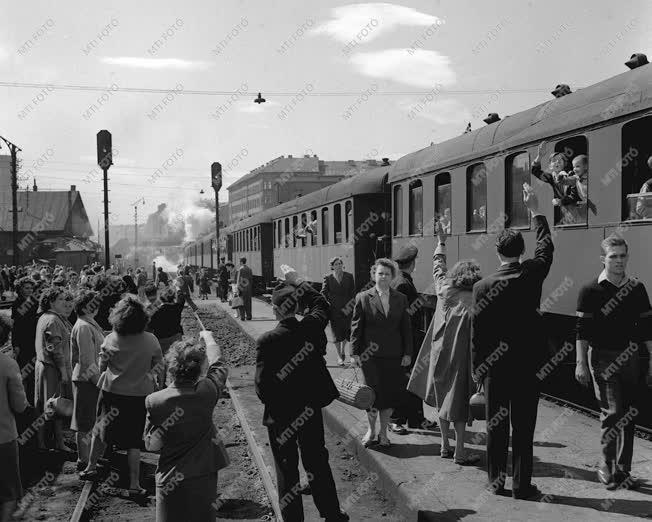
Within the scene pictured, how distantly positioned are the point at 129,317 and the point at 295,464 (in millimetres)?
1891

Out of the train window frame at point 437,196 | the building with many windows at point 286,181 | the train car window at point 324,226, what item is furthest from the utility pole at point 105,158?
the building with many windows at point 286,181

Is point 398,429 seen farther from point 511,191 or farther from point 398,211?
point 398,211

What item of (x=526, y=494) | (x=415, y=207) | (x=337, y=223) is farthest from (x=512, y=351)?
(x=337, y=223)

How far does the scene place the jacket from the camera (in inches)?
202

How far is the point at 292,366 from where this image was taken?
5184 millimetres

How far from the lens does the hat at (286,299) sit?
5.10m

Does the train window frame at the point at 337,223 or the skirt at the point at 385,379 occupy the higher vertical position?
the train window frame at the point at 337,223

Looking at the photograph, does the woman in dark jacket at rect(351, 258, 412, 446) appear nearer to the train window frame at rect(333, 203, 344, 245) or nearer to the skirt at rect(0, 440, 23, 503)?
the skirt at rect(0, 440, 23, 503)

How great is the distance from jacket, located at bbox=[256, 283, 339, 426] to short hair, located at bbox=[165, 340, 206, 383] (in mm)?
715

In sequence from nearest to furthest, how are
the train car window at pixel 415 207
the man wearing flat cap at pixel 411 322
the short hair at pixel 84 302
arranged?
the short hair at pixel 84 302
the man wearing flat cap at pixel 411 322
the train car window at pixel 415 207

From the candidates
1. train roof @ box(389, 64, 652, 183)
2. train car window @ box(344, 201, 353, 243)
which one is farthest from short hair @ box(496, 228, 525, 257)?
train car window @ box(344, 201, 353, 243)

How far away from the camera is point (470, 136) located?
10906mm

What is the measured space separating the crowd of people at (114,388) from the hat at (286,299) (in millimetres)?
635

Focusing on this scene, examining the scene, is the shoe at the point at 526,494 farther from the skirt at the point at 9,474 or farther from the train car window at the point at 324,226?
the train car window at the point at 324,226
